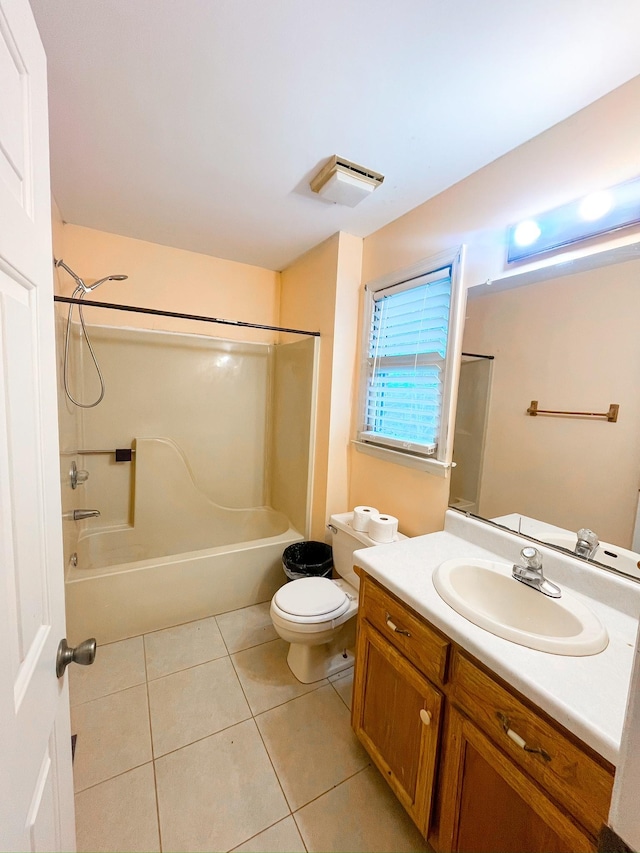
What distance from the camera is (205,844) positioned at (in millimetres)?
1066

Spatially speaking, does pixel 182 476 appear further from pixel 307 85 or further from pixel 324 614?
pixel 307 85

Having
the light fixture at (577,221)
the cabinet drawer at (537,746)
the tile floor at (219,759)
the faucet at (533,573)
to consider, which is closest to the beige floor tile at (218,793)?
the tile floor at (219,759)

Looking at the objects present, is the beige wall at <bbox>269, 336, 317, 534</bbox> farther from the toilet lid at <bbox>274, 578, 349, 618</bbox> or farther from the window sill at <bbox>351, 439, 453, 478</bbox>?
the toilet lid at <bbox>274, 578, 349, 618</bbox>

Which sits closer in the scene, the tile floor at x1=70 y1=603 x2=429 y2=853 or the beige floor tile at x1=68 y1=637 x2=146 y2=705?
the tile floor at x1=70 y1=603 x2=429 y2=853

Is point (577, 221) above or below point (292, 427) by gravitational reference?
above

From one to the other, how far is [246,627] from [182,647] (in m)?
0.36

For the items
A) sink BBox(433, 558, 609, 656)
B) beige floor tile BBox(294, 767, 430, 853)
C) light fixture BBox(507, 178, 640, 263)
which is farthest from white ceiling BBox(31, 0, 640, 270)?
beige floor tile BBox(294, 767, 430, 853)

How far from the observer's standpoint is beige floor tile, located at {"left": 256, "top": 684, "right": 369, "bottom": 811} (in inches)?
49.2

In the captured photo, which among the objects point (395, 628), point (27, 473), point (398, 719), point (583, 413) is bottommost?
point (398, 719)

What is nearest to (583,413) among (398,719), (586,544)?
(586,544)

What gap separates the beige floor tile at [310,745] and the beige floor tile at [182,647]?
50 centimetres

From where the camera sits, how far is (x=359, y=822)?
→ 44.9 inches

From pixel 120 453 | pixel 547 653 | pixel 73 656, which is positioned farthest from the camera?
pixel 120 453

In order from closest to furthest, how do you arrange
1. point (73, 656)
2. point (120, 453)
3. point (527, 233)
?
point (73, 656) → point (527, 233) → point (120, 453)
